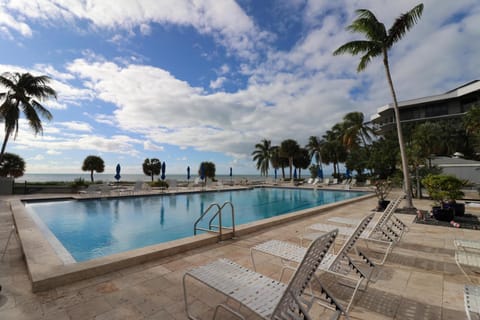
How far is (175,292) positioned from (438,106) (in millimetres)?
40970

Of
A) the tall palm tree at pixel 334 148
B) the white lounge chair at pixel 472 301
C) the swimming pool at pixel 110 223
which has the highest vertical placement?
the tall palm tree at pixel 334 148

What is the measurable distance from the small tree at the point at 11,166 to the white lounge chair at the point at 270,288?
21.7 metres

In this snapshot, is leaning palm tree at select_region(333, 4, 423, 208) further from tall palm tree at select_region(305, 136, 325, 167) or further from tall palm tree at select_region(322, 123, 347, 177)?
tall palm tree at select_region(305, 136, 325, 167)

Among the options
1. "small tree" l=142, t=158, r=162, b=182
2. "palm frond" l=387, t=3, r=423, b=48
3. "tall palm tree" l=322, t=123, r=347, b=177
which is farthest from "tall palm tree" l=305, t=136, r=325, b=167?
"palm frond" l=387, t=3, r=423, b=48

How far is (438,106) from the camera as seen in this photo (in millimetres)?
30125

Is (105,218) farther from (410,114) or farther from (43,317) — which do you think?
(410,114)

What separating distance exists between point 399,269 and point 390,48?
9014mm

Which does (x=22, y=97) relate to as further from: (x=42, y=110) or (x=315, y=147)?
(x=315, y=147)

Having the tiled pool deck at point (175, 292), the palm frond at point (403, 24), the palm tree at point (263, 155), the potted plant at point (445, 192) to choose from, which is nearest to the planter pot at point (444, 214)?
the potted plant at point (445, 192)

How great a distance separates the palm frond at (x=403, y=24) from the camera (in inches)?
310

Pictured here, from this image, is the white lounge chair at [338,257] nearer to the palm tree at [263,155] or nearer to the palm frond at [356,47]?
the palm frond at [356,47]

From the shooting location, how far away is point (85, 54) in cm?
920

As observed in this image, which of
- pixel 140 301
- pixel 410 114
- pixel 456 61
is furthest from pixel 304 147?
pixel 140 301

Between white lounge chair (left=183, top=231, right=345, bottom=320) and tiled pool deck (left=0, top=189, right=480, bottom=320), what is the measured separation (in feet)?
1.56
